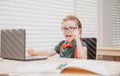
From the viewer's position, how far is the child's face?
2.13m

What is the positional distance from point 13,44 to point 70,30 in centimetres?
72

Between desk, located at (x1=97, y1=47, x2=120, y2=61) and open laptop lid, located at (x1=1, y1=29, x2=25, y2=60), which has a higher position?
open laptop lid, located at (x1=1, y1=29, x2=25, y2=60)

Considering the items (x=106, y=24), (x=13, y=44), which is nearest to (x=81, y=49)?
(x=13, y=44)

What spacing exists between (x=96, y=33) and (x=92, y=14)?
284 mm

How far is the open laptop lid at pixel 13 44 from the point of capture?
146 centimetres

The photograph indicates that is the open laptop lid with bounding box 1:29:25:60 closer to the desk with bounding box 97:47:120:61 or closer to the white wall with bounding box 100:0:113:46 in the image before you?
the desk with bounding box 97:47:120:61

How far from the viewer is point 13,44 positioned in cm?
153

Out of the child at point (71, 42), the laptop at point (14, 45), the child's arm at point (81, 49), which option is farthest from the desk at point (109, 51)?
the laptop at point (14, 45)

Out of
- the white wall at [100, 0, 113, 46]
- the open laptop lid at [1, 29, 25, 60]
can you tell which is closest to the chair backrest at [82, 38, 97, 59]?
the open laptop lid at [1, 29, 25, 60]

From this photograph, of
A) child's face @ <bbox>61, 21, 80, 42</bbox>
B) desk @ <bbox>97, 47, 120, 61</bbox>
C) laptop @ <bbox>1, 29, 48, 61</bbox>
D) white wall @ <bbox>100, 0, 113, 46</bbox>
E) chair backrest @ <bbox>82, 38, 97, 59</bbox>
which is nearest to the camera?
laptop @ <bbox>1, 29, 48, 61</bbox>

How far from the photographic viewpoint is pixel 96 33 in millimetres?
3500

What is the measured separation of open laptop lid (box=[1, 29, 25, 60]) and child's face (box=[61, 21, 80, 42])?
2.16 ft

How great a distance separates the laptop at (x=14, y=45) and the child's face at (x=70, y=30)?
61cm

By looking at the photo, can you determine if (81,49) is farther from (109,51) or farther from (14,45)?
(109,51)
